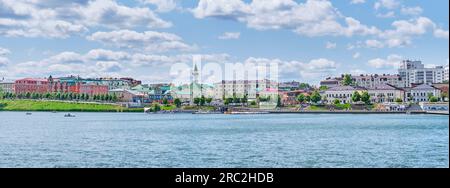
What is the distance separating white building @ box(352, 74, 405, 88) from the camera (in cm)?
4531

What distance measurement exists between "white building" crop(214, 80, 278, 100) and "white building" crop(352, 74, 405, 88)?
32.3 feet

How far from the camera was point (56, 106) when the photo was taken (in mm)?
37969

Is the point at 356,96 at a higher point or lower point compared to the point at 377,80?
lower

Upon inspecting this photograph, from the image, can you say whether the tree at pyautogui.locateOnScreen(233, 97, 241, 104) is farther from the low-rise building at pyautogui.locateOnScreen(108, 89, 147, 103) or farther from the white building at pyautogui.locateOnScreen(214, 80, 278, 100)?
the low-rise building at pyautogui.locateOnScreen(108, 89, 147, 103)

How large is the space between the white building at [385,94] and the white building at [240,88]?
7.64 m

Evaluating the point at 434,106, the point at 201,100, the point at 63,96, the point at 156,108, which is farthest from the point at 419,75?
the point at 63,96

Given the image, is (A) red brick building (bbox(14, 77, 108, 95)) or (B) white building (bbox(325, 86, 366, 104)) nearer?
(A) red brick building (bbox(14, 77, 108, 95))

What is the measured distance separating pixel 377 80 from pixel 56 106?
2577 cm

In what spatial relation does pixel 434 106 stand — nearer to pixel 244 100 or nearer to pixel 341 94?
pixel 341 94

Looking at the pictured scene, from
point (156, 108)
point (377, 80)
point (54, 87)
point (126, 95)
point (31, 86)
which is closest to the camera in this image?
point (156, 108)

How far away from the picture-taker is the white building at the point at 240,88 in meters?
40.7

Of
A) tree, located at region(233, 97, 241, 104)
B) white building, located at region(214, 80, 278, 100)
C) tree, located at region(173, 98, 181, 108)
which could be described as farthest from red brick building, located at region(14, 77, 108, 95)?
tree, located at region(233, 97, 241, 104)
